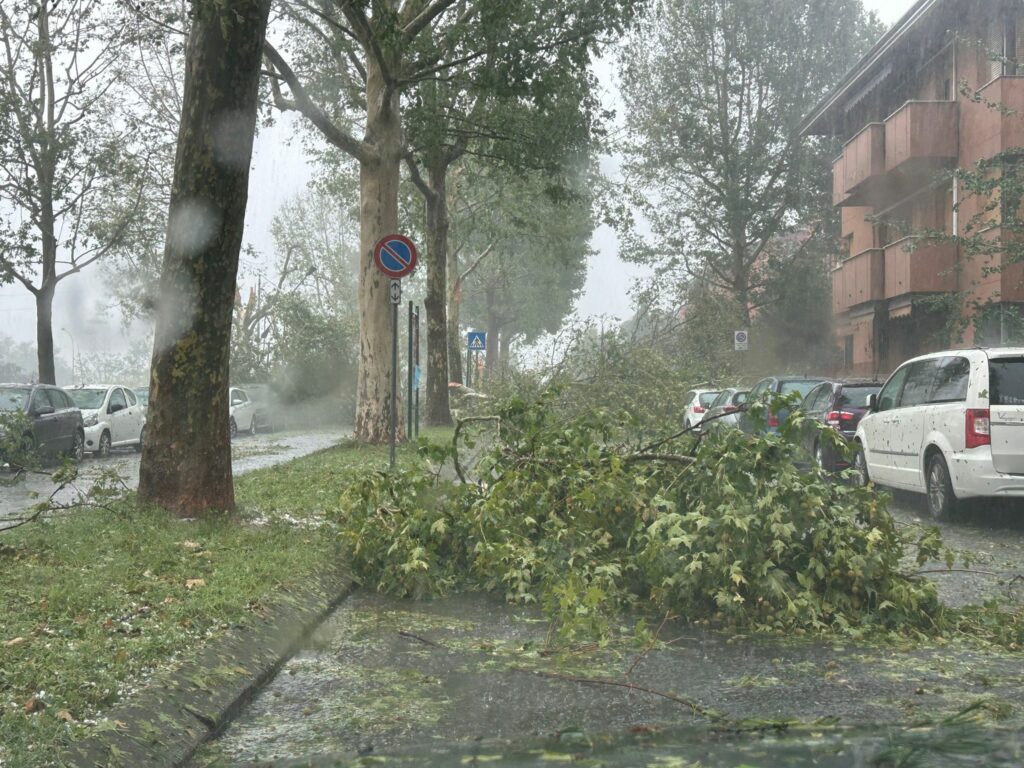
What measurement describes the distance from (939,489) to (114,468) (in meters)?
8.33

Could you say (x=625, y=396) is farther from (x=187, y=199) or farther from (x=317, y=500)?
(x=187, y=199)

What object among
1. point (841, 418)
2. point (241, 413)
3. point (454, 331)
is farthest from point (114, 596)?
point (241, 413)

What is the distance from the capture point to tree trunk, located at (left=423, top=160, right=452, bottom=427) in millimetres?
31391

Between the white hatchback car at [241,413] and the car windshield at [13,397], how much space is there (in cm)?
1678

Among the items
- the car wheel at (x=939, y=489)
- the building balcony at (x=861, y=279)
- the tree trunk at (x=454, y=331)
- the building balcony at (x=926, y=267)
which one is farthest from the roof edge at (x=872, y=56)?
the car wheel at (x=939, y=489)

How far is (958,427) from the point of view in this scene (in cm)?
1221

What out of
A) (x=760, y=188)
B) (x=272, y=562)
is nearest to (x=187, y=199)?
(x=272, y=562)

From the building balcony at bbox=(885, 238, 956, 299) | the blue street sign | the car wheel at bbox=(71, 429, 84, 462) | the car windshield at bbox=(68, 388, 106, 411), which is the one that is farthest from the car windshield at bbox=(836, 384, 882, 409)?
the blue street sign

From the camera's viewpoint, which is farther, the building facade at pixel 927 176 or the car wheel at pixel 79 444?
the building facade at pixel 927 176

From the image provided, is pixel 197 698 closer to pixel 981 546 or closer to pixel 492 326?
pixel 981 546

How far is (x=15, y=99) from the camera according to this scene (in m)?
32.3

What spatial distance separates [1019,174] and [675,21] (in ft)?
91.5

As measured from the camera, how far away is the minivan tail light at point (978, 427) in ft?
38.9

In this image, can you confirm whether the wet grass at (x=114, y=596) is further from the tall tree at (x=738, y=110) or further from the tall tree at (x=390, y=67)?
the tall tree at (x=738, y=110)
